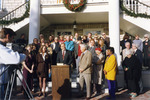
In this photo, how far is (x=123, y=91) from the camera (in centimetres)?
630

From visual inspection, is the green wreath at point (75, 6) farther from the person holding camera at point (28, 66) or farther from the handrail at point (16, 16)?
the person holding camera at point (28, 66)

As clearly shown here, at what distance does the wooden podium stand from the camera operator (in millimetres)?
2516

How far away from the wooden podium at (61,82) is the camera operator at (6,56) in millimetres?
2516

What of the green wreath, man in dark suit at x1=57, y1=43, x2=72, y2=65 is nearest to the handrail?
the green wreath

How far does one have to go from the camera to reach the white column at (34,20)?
895 cm

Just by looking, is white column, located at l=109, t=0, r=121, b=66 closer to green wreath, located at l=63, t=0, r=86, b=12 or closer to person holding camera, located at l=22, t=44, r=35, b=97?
green wreath, located at l=63, t=0, r=86, b=12

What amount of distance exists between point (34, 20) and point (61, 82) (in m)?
5.38

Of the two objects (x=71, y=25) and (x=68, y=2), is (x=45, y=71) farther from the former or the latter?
(x=71, y=25)

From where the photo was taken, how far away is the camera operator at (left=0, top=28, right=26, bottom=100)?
2208mm

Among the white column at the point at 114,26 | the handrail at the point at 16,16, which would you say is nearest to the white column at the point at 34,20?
the handrail at the point at 16,16

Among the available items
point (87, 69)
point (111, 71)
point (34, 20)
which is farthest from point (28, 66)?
point (34, 20)

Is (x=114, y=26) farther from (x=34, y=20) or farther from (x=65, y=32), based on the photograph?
(x=65, y=32)

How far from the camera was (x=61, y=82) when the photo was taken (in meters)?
5.04

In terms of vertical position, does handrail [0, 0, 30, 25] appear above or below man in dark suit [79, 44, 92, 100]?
above
